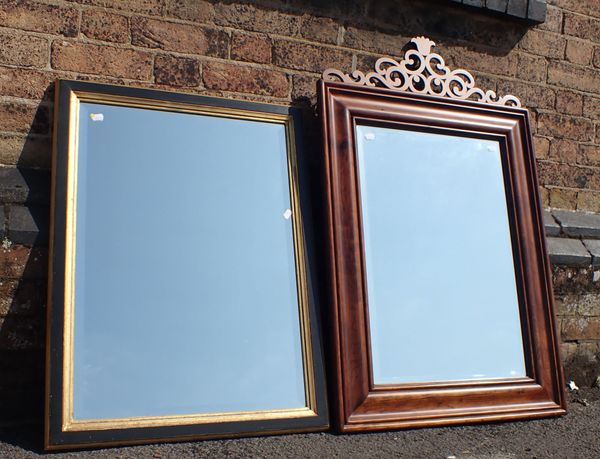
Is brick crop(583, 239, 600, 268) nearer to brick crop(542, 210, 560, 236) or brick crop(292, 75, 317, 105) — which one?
brick crop(542, 210, 560, 236)

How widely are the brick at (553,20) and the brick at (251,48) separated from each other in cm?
160

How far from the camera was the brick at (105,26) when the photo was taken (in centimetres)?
251

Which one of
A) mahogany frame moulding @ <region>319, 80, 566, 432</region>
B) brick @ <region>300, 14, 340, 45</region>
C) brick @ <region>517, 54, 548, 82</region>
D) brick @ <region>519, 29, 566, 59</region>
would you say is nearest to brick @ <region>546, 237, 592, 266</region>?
mahogany frame moulding @ <region>319, 80, 566, 432</region>

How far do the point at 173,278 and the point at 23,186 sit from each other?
2.21 ft

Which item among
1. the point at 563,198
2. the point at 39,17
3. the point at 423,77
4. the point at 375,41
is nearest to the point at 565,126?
the point at 563,198

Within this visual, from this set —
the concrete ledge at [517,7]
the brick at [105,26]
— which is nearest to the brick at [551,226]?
the concrete ledge at [517,7]

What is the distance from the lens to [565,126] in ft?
11.2

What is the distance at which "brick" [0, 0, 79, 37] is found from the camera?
240cm

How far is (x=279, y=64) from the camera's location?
2.82m

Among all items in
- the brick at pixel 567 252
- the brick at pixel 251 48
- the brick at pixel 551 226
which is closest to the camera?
the brick at pixel 251 48

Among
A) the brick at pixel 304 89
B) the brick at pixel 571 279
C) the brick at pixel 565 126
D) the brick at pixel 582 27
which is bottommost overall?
the brick at pixel 571 279

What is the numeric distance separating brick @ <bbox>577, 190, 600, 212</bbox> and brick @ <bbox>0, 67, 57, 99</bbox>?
2.70m

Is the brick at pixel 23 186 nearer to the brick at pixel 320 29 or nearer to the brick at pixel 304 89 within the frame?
the brick at pixel 304 89

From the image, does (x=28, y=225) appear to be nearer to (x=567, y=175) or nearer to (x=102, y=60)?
(x=102, y=60)
